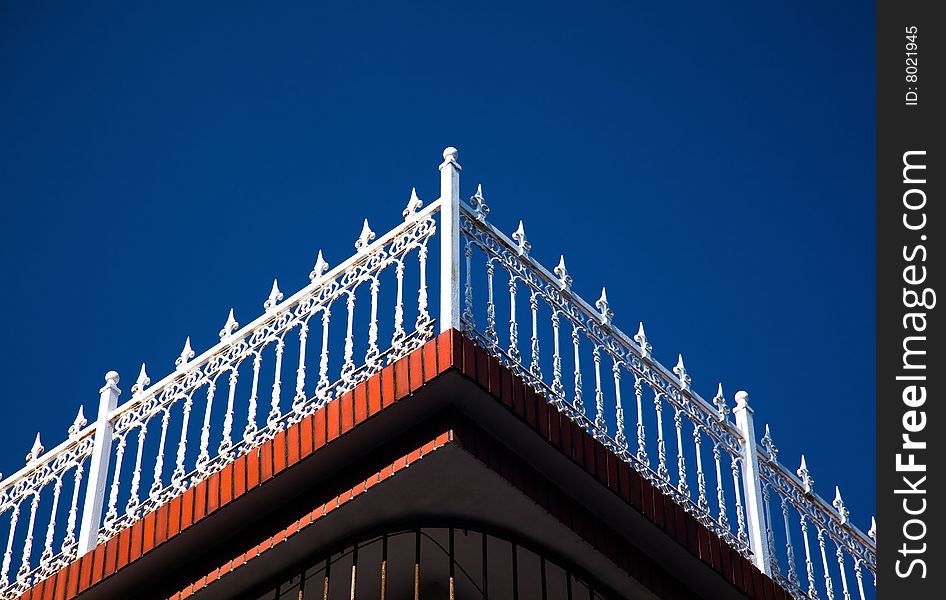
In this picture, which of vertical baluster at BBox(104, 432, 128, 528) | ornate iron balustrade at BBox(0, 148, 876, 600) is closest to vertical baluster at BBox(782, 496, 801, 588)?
ornate iron balustrade at BBox(0, 148, 876, 600)

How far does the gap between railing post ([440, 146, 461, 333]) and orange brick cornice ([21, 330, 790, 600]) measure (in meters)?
0.19

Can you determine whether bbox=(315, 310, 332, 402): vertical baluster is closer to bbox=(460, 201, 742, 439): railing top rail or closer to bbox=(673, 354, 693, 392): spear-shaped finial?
bbox=(460, 201, 742, 439): railing top rail

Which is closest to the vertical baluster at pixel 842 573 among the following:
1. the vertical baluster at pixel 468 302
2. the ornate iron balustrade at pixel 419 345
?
the ornate iron balustrade at pixel 419 345

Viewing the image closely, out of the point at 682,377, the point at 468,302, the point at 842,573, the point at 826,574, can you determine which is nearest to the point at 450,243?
the point at 468,302

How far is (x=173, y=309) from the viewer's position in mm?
30297

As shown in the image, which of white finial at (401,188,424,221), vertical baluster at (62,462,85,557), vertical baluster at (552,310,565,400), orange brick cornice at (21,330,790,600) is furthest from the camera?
vertical baluster at (62,462,85,557)

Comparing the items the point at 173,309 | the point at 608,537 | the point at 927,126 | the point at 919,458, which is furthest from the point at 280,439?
the point at 173,309

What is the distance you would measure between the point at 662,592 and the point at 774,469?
185 centimetres

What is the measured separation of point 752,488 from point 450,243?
3.34 meters

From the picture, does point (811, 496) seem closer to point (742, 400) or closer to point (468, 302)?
point (742, 400)

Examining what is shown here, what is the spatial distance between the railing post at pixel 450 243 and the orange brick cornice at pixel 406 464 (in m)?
0.19

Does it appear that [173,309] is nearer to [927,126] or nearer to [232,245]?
[232,245]

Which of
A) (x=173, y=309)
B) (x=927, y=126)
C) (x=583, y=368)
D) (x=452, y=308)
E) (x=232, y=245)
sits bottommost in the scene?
(x=452, y=308)

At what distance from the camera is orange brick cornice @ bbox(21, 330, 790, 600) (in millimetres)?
9648
